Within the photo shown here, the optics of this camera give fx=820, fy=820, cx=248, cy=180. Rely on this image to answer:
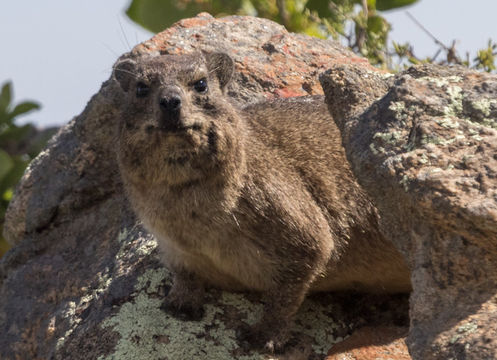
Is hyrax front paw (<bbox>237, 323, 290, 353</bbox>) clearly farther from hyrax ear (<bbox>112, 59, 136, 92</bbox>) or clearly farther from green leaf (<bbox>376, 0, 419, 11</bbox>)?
green leaf (<bbox>376, 0, 419, 11</bbox>)

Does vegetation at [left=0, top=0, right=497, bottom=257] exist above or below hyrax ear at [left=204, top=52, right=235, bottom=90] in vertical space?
above

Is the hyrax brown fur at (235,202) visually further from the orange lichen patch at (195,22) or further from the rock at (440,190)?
Answer: the orange lichen patch at (195,22)

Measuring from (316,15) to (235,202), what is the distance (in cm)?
370

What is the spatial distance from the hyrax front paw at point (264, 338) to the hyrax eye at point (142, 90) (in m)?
1.57

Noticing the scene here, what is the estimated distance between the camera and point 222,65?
5566 millimetres

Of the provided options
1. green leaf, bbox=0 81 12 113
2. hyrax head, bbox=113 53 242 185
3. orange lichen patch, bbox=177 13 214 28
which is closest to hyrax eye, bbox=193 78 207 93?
hyrax head, bbox=113 53 242 185

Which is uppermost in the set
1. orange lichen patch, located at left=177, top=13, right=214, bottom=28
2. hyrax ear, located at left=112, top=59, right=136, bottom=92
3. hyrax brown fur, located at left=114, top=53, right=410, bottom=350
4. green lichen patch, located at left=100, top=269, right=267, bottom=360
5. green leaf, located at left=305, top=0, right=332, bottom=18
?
green leaf, located at left=305, top=0, right=332, bottom=18

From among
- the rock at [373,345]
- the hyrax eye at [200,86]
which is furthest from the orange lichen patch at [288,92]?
the rock at [373,345]

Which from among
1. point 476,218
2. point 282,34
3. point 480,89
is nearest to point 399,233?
point 476,218

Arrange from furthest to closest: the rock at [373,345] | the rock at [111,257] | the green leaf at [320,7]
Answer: the green leaf at [320,7] < the rock at [111,257] < the rock at [373,345]

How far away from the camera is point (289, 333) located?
5012mm

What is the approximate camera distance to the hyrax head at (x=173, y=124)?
4.76 m

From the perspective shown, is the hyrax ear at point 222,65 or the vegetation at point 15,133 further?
the vegetation at point 15,133

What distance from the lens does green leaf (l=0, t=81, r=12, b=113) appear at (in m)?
10.0
